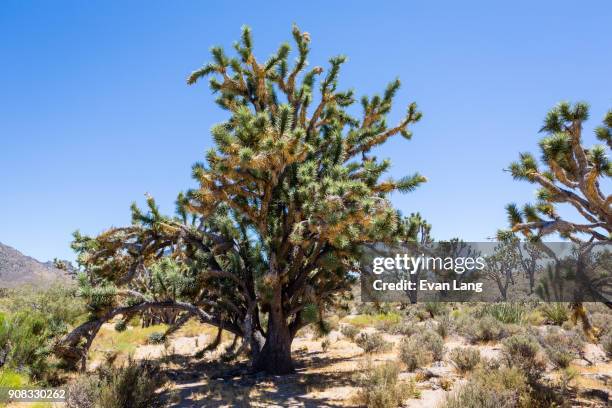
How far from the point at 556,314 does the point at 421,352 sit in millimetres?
9466

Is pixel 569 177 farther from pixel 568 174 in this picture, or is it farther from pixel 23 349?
pixel 23 349

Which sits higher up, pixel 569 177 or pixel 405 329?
pixel 569 177

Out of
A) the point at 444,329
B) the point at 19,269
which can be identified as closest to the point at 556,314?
the point at 444,329

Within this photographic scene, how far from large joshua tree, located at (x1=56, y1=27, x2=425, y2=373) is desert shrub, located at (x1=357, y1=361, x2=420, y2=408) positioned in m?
1.54

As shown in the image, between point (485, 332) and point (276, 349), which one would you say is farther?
point (485, 332)

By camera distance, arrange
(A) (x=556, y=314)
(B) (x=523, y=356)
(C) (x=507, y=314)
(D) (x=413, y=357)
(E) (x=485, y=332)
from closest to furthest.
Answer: (B) (x=523, y=356), (D) (x=413, y=357), (E) (x=485, y=332), (A) (x=556, y=314), (C) (x=507, y=314)

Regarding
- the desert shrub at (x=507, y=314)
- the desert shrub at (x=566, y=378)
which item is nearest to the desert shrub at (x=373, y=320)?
the desert shrub at (x=507, y=314)

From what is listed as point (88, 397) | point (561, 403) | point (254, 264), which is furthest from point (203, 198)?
point (561, 403)

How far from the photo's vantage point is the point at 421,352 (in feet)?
32.6

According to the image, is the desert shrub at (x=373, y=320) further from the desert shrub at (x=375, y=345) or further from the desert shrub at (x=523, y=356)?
the desert shrub at (x=523, y=356)

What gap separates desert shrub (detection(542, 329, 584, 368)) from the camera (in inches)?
374


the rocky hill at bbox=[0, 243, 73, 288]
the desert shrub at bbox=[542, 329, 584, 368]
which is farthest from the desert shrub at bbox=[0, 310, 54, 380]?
the rocky hill at bbox=[0, 243, 73, 288]

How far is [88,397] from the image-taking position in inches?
231

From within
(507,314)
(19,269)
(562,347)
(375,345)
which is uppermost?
(19,269)
